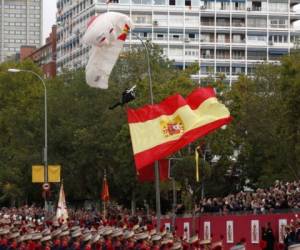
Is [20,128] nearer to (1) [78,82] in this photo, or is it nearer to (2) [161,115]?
(1) [78,82]

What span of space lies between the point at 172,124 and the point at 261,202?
800 cm

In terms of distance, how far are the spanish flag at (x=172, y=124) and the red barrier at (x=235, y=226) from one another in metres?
6.18

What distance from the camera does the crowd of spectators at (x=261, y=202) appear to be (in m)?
33.1

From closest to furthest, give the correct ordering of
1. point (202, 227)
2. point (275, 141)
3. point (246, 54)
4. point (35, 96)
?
point (202, 227) < point (275, 141) < point (35, 96) < point (246, 54)

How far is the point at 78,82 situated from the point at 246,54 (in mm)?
55685

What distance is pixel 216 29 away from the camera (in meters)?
118

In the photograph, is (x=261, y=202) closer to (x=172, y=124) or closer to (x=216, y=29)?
(x=172, y=124)

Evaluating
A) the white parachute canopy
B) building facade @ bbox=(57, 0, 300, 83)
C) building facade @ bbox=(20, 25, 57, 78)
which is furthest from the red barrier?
building facade @ bbox=(20, 25, 57, 78)

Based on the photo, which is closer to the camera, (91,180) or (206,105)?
(206,105)

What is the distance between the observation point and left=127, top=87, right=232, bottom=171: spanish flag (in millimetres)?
26594

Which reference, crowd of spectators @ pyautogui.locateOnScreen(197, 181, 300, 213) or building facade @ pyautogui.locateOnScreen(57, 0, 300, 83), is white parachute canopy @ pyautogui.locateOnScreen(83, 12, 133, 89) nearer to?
crowd of spectators @ pyautogui.locateOnScreen(197, 181, 300, 213)

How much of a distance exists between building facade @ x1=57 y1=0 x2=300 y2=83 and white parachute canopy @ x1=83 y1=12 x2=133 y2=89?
8837 cm

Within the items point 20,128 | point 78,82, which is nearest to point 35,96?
point 20,128

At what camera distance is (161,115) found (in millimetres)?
27531
